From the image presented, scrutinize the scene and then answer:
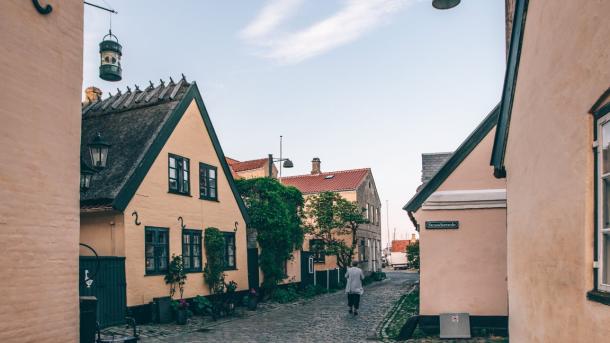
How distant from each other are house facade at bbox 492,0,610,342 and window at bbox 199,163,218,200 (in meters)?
12.9

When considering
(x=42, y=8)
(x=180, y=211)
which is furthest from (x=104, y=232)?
(x=42, y=8)

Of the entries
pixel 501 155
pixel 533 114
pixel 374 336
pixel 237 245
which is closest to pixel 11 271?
pixel 533 114

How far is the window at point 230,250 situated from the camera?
19.8m

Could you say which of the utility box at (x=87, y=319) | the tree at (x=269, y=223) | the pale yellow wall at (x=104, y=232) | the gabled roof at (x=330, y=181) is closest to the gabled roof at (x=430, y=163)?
the tree at (x=269, y=223)

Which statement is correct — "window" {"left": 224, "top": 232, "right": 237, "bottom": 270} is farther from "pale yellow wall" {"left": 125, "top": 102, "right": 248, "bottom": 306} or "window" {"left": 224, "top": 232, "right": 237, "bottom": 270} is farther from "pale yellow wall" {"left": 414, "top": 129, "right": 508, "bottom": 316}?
"pale yellow wall" {"left": 414, "top": 129, "right": 508, "bottom": 316}

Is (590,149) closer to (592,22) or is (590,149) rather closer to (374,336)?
(592,22)

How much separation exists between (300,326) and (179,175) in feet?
20.5

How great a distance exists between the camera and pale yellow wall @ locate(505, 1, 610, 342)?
4.24 m

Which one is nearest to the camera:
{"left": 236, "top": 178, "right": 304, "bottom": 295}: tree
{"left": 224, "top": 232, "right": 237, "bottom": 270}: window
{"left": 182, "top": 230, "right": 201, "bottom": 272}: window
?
{"left": 182, "top": 230, "right": 201, "bottom": 272}: window

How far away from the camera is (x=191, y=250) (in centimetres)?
1761

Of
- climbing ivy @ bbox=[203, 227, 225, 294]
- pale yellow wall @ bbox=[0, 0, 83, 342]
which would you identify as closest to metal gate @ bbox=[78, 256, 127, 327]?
climbing ivy @ bbox=[203, 227, 225, 294]

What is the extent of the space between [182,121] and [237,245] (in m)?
5.38

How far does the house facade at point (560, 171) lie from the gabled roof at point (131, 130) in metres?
10.8

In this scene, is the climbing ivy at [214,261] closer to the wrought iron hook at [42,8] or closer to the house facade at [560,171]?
the house facade at [560,171]
